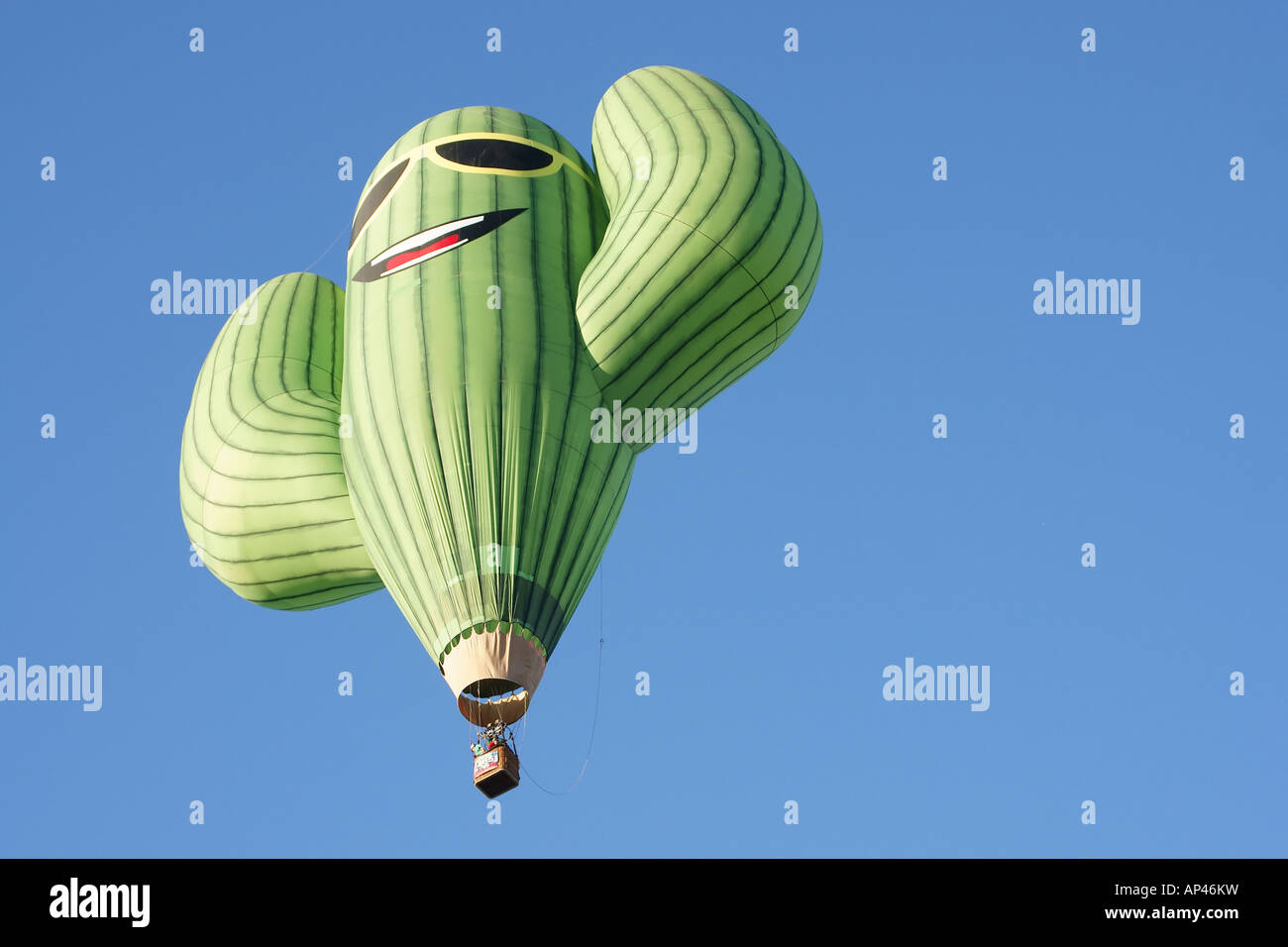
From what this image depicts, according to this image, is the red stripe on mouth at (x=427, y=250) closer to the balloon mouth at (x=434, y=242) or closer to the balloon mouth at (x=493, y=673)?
the balloon mouth at (x=434, y=242)

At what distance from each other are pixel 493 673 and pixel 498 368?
351 centimetres

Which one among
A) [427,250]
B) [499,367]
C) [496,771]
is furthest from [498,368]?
[496,771]

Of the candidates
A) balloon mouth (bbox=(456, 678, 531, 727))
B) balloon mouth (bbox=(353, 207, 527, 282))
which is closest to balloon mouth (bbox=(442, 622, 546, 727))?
balloon mouth (bbox=(456, 678, 531, 727))

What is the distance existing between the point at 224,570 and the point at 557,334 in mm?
5182

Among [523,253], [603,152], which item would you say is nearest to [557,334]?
[523,253]

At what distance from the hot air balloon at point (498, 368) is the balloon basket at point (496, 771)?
3cm

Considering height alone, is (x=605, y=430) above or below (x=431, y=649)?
above

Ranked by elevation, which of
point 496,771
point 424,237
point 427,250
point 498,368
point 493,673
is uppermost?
point 424,237

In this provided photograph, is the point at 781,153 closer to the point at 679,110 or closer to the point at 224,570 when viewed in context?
the point at 679,110

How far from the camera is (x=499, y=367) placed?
27156mm

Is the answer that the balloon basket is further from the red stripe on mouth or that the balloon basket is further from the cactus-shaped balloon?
the red stripe on mouth

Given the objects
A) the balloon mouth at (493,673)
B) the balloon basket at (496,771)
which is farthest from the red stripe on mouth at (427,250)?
the balloon basket at (496,771)

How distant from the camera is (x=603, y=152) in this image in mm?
29500

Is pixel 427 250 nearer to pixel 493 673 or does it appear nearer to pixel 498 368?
pixel 498 368
